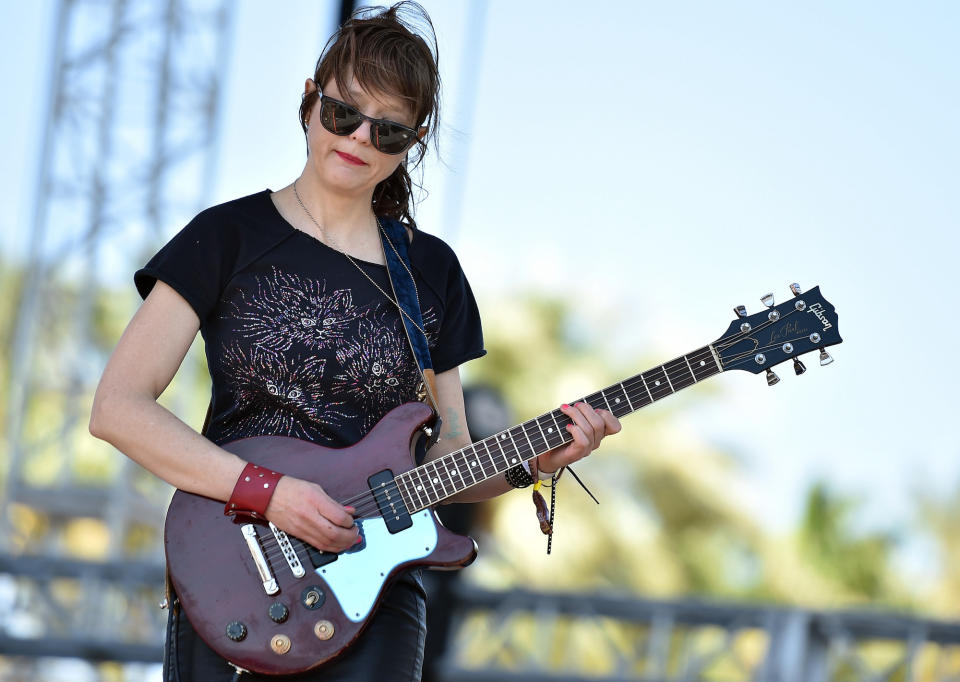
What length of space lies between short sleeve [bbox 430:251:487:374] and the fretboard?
22 centimetres

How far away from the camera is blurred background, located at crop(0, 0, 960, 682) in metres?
7.20

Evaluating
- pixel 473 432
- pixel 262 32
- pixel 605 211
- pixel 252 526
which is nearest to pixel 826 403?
pixel 605 211

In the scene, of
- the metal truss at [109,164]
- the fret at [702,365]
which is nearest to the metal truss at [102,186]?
the metal truss at [109,164]

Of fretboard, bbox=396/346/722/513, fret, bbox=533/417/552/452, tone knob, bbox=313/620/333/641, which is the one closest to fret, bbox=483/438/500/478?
fretboard, bbox=396/346/722/513

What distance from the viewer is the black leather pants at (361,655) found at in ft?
7.06

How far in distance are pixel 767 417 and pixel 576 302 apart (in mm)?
4289

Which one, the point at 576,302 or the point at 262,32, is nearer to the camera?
the point at 576,302

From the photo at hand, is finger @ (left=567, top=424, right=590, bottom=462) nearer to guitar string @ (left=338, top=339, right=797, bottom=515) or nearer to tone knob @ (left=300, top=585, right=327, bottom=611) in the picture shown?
guitar string @ (left=338, top=339, right=797, bottom=515)

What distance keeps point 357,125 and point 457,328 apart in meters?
0.52

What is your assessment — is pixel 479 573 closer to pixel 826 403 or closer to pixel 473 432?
pixel 826 403

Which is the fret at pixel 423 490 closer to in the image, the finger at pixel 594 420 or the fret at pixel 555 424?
the fret at pixel 555 424

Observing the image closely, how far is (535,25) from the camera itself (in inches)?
1226

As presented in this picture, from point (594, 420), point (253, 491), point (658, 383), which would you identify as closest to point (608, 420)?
point (594, 420)

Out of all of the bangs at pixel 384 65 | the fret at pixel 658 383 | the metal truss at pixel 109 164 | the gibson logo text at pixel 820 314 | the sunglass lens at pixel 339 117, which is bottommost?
the fret at pixel 658 383
